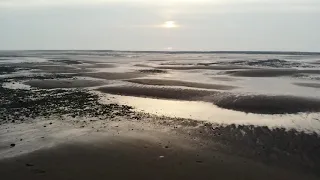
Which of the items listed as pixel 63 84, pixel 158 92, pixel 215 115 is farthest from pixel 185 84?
pixel 215 115

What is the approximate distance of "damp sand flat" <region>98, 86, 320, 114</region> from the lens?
22.0 m

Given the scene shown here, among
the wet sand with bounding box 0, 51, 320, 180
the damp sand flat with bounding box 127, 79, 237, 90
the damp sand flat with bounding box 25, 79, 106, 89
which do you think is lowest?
the damp sand flat with bounding box 25, 79, 106, 89

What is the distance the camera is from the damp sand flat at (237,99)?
2202cm

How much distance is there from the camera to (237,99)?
24.5 metres

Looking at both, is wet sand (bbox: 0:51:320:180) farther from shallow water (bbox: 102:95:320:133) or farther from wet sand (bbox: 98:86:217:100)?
wet sand (bbox: 98:86:217:100)

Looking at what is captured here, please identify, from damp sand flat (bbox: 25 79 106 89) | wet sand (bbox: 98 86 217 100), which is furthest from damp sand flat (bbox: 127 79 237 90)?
damp sand flat (bbox: 25 79 106 89)

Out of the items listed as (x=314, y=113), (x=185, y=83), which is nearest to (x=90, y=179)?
(x=314, y=113)

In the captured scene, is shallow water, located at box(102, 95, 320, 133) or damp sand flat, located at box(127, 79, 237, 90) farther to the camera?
damp sand flat, located at box(127, 79, 237, 90)

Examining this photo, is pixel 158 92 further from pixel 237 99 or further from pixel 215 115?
pixel 215 115

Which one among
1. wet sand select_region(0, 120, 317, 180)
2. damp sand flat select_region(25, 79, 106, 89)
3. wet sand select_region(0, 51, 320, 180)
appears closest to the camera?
wet sand select_region(0, 120, 317, 180)

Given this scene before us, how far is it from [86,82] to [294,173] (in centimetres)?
2627

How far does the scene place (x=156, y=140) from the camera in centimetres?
1473

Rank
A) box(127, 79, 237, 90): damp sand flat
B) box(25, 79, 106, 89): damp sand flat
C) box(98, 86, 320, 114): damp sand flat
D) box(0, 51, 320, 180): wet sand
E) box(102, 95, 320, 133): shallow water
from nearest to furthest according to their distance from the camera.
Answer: box(0, 51, 320, 180): wet sand
box(102, 95, 320, 133): shallow water
box(98, 86, 320, 114): damp sand flat
box(127, 79, 237, 90): damp sand flat
box(25, 79, 106, 89): damp sand flat

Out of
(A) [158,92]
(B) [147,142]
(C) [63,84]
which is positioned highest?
(B) [147,142]
